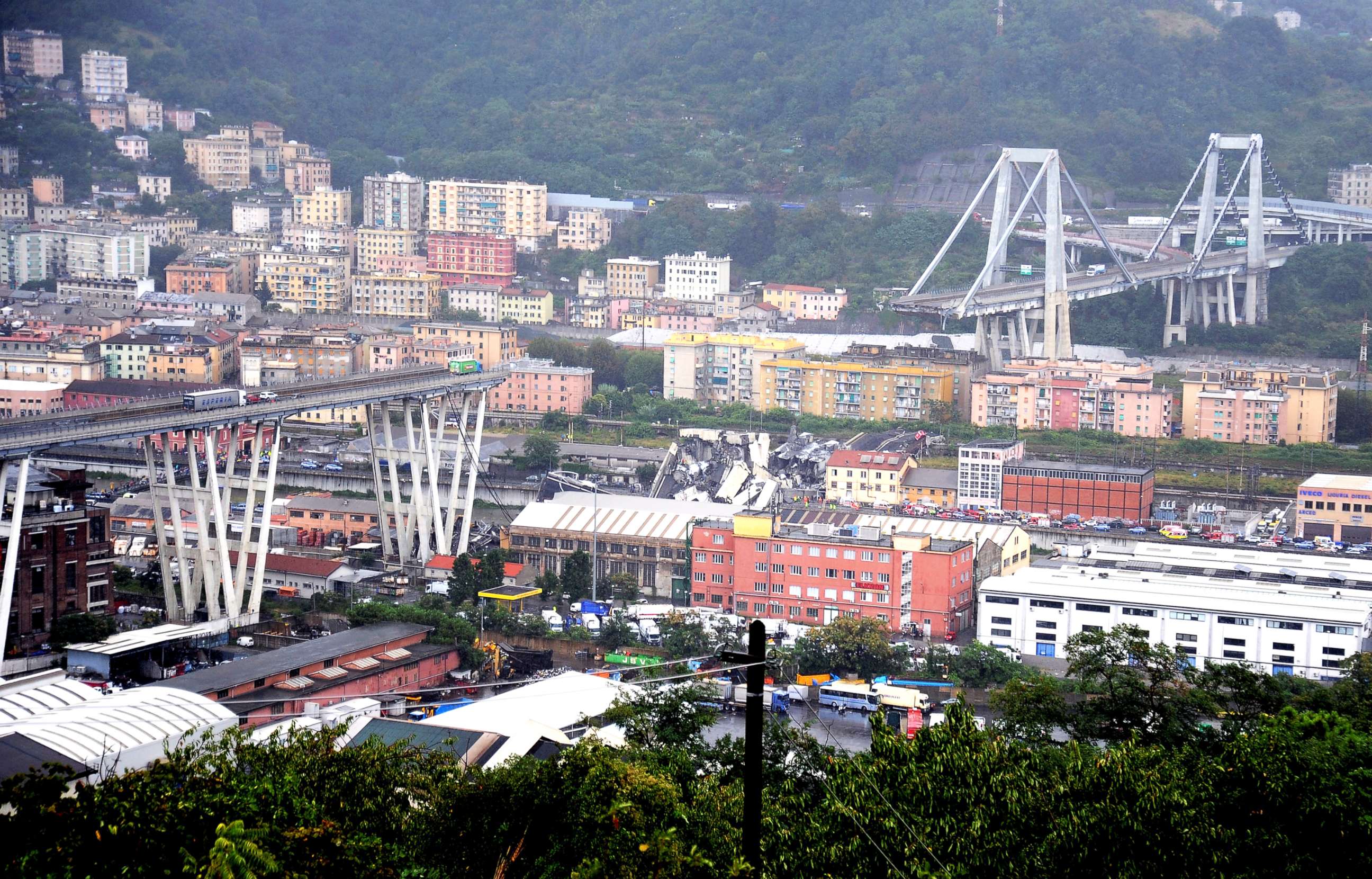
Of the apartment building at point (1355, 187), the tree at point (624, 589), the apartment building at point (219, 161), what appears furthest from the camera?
the apartment building at point (219, 161)

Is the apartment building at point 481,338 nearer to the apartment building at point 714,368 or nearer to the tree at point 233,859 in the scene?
the apartment building at point 714,368

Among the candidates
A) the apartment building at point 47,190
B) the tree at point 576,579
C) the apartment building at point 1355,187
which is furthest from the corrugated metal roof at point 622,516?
the apartment building at point 1355,187

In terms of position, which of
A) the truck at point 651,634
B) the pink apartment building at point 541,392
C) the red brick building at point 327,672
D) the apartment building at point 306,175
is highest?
the apartment building at point 306,175

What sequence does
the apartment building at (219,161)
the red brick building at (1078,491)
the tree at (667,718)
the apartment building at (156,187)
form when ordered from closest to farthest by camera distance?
the tree at (667,718) < the red brick building at (1078,491) < the apartment building at (156,187) < the apartment building at (219,161)

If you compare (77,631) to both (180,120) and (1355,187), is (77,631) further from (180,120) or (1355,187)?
(180,120)

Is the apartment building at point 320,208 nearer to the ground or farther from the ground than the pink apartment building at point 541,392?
farther from the ground

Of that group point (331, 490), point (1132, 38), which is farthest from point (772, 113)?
point (331, 490)

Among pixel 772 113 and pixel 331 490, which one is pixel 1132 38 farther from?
pixel 331 490
